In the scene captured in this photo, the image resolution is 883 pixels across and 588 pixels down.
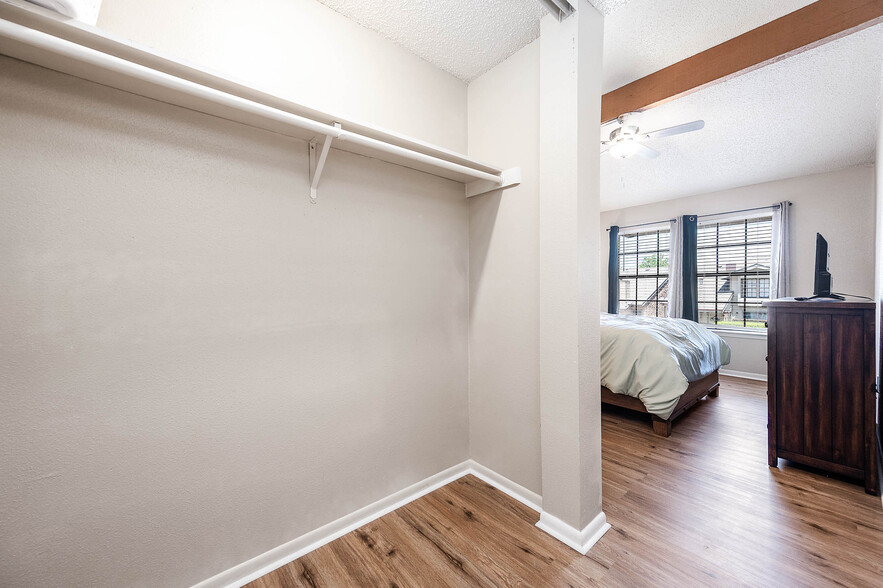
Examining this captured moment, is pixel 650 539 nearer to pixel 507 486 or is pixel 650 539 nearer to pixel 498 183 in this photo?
pixel 507 486

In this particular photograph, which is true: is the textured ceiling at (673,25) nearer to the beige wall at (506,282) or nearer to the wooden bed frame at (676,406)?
the beige wall at (506,282)

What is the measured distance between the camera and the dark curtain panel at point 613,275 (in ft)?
20.2

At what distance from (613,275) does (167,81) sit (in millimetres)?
6507

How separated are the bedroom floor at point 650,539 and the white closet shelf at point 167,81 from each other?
1677 mm

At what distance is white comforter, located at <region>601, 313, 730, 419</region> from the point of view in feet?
8.98

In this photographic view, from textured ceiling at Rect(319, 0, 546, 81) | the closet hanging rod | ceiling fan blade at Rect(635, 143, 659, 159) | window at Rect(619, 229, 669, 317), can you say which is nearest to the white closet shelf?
the closet hanging rod

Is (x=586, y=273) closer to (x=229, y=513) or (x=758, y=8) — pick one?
(x=758, y=8)

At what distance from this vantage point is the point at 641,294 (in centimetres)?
611

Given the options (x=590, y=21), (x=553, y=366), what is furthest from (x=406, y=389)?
(x=590, y=21)

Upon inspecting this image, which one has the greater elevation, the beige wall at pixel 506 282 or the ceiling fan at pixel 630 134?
Answer: the ceiling fan at pixel 630 134

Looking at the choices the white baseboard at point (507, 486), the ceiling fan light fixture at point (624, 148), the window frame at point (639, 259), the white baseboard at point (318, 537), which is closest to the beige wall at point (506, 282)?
the white baseboard at point (507, 486)

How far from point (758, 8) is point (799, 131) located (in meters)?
2.11

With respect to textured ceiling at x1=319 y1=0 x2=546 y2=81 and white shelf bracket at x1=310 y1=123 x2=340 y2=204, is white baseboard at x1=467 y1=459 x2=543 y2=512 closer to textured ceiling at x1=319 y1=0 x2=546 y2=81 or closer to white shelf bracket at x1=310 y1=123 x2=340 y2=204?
white shelf bracket at x1=310 y1=123 x2=340 y2=204

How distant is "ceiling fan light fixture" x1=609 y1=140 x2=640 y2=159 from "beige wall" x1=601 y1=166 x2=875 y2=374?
322 cm
